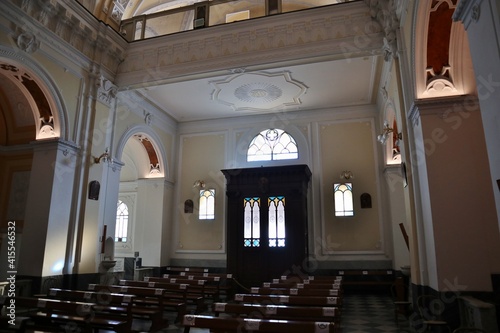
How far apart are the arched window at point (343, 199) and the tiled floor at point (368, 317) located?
264 centimetres

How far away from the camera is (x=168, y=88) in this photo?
35.6 ft

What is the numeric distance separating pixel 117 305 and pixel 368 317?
4.82m

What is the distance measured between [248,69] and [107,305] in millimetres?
6180

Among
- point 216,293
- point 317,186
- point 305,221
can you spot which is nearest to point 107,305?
point 216,293

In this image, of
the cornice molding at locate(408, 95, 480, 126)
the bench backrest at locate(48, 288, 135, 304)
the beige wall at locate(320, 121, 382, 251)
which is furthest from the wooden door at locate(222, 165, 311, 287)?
the bench backrest at locate(48, 288, 135, 304)

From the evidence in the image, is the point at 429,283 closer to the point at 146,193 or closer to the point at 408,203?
the point at 408,203

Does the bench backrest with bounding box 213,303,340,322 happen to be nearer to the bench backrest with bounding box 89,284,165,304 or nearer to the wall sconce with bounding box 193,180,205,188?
the bench backrest with bounding box 89,284,165,304

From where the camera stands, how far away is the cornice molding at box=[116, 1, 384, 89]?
8.33 m

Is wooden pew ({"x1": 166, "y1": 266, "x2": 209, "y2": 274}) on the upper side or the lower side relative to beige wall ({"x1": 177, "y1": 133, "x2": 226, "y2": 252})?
lower

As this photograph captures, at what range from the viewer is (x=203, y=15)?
951 cm

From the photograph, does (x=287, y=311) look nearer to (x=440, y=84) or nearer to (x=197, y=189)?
(x=440, y=84)

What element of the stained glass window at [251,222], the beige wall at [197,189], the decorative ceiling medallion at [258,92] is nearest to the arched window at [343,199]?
the stained glass window at [251,222]

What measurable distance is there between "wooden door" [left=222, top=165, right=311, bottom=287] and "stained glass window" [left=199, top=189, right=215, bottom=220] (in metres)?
1.40

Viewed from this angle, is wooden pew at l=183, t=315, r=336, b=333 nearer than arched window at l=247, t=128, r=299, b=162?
Yes
